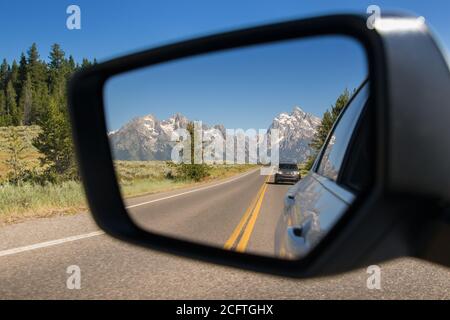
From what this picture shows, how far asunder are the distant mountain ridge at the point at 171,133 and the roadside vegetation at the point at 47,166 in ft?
0.35

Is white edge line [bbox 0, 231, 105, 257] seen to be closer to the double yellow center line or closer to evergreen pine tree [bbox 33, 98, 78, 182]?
the double yellow center line

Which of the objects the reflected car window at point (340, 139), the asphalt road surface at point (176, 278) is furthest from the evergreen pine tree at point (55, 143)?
the reflected car window at point (340, 139)

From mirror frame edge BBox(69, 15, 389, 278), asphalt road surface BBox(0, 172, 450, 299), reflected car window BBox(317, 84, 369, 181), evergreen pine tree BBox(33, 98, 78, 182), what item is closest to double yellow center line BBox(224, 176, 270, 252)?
asphalt road surface BBox(0, 172, 450, 299)

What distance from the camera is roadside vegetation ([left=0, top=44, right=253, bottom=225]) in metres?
11.2

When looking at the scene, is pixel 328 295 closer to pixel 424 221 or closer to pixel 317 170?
pixel 317 170

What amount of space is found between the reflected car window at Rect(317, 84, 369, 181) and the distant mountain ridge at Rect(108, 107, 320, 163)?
165 mm

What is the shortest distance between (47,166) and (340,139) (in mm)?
46492

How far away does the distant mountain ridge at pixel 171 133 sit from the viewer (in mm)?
1919

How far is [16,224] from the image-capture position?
10.3 m

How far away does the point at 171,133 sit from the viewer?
2551 millimetres

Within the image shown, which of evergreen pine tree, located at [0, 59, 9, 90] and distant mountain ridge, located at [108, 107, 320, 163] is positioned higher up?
evergreen pine tree, located at [0, 59, 9, 90]

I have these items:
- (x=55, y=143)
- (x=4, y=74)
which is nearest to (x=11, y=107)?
(x=4, y=74)
